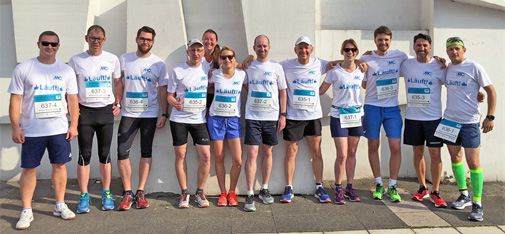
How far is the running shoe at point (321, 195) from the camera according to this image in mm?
4590

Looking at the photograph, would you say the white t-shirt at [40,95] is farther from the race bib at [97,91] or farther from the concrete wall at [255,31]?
the concrete wall at [255,31]

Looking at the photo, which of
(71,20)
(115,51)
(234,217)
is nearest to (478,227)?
(234,217)

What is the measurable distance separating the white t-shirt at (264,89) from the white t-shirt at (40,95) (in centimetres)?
206

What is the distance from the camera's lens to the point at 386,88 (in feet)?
15.0

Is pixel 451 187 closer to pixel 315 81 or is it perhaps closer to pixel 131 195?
pixel 315 81

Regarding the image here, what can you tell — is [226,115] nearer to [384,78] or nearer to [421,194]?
[384,78]

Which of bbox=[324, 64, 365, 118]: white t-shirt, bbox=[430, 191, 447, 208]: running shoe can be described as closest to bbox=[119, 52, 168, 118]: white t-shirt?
bbox=[324, 64, 365, 118]: white t-shirt

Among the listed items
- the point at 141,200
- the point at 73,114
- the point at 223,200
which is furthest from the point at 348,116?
the point at 73,114

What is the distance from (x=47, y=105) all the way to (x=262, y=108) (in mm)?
2314

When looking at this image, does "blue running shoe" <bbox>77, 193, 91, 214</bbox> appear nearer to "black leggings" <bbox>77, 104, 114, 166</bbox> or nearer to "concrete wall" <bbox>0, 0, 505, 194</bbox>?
"black leggings" <bbox>77, 104, 114, 166</bbox>

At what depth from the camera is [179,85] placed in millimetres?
4398

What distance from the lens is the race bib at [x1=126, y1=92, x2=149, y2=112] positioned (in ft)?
14.6

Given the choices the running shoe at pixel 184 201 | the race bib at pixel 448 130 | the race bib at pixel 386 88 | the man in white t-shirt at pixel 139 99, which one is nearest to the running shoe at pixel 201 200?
the running shoe at pixel 184 201

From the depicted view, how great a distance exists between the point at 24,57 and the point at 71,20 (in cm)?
79
